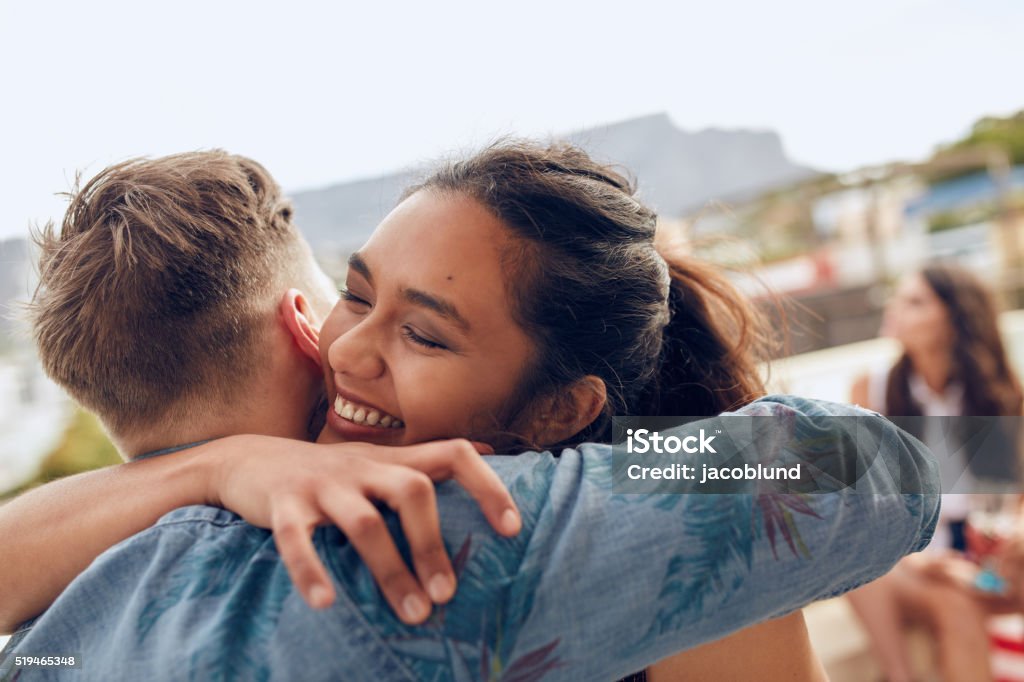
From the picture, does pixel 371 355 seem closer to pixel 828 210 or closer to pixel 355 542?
pixel 355 542

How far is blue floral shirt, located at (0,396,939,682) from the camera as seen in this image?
29.6 inches

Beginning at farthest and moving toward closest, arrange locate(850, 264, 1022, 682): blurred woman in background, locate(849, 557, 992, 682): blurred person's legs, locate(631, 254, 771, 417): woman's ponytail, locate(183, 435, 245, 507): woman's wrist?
locate(850, 264, 1022, 682): blurred woman in background < locate(849, 557, 992, 682): blurred person's legs < locate(631, 254, 771, 417): woman's ponytail < locate(183, 435, 245, 507): woman's wrist

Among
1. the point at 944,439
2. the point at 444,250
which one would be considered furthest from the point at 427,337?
the point at 944,439

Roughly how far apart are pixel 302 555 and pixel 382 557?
0.24 ft

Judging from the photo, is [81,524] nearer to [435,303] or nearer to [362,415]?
[362,415]

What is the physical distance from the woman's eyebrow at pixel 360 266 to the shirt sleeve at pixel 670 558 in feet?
1.46

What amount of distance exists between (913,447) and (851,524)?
18cm

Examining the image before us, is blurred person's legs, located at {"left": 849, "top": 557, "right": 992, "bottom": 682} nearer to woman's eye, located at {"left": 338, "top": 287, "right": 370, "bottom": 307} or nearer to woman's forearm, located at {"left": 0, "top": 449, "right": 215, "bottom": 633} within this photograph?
woman's eye, located at {"left": 338, "top": 287, "right": 370, "bottom": 307}

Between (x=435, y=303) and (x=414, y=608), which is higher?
(x=435, y=303)

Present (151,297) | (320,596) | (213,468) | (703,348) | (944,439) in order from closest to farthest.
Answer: (320,596) → (213,468) → (151,297) → (703,348) → (944,439)

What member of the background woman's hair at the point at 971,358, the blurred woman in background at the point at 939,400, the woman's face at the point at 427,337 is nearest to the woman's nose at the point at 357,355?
the woman's face at the point at 427,337

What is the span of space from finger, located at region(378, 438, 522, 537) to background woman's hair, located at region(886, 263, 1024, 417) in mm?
3120

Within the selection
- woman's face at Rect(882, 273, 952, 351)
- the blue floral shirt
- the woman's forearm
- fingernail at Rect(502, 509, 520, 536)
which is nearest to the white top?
woman's face at Rect(882, 273, 952, 351)

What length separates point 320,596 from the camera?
2.34ft
